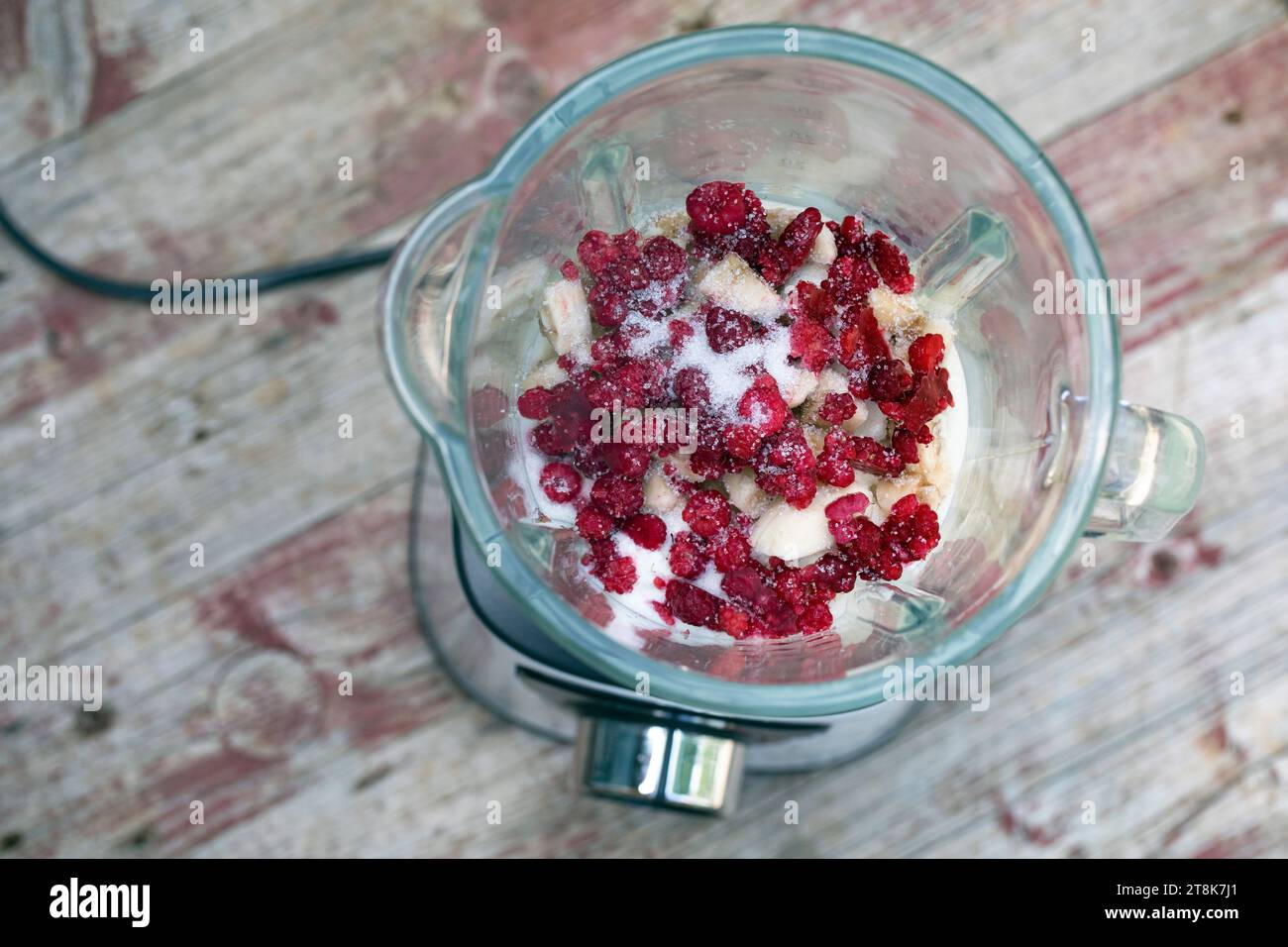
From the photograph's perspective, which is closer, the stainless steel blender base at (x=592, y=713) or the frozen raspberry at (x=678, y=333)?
the frozen raspberry at (x=678, y=333)

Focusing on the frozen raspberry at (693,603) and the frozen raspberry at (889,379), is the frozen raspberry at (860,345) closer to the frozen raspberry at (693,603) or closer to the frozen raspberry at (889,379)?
the frozen raspberry at (889,379)

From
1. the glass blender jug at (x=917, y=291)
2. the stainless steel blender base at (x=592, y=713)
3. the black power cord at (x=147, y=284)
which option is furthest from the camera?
the black power cord at (x=147, y=284)

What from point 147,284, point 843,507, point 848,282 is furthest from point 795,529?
point 147,284

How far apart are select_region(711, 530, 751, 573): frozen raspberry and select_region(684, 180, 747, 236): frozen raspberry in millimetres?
159

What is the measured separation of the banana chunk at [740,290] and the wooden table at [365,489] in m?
0.38

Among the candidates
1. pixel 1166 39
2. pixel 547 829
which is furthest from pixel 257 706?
pixel 1166 39

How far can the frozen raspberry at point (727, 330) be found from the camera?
1.77 feet

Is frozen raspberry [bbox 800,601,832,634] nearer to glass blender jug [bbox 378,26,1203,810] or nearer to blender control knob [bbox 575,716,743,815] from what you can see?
glass blender jug [bbox 378,26,1203,810]

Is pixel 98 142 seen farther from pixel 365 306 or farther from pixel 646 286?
pixel 646 286

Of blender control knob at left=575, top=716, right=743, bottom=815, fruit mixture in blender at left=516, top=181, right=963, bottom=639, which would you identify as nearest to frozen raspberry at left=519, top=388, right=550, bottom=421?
fruit mixture in blender at left=516, top=181, right=963, bottom=639

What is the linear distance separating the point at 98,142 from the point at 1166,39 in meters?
0.85

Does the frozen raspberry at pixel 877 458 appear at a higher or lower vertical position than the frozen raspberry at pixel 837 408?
lower

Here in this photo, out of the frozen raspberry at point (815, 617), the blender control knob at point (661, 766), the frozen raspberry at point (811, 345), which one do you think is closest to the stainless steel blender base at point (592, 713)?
the blender control knob at point (661, 766)
